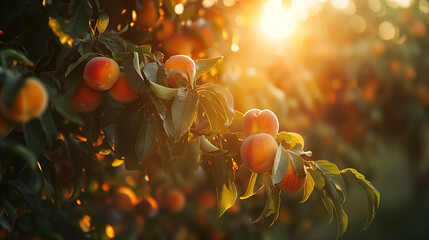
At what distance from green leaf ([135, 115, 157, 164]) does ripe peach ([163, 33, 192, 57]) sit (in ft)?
1.38

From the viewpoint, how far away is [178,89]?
26.3 inches

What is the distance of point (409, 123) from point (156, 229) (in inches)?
113

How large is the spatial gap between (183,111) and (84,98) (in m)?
0.17

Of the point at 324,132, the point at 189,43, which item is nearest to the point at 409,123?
the point at 324,132

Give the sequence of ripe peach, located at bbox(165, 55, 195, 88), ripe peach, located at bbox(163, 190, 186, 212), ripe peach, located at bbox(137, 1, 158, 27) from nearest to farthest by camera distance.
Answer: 1. ripe peach, located at bbox(165, 55, 195, 88)
2. ripe peach, located at bbox(137, 1, 158, 27)
3. ripe peach, located at bbox(163, 190, 186, 212)

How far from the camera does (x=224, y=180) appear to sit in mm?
765

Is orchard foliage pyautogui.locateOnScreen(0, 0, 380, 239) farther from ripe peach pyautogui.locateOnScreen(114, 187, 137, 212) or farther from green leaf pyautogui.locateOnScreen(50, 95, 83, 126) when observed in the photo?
ripe peach pyautogui.locateOnScreen(114, 187, 137, 212)

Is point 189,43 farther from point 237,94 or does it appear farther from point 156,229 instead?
point 156,229

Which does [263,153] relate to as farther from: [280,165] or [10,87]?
[10,87]

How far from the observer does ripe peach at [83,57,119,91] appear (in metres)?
0.68

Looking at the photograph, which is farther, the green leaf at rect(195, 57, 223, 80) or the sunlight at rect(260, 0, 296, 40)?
the sunlight at rect(260, 0, 296, 40)

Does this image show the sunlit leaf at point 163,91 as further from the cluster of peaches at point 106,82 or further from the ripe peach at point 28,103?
the ripe peach at point 28,103

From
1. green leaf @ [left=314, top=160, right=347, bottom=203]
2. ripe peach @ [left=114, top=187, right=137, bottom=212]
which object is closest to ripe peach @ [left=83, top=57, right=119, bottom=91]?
green leaf @ [left=314, top=160, right=347, bottom=203]

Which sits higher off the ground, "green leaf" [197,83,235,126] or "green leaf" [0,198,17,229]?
"green leaf" [197,83,235,126]
